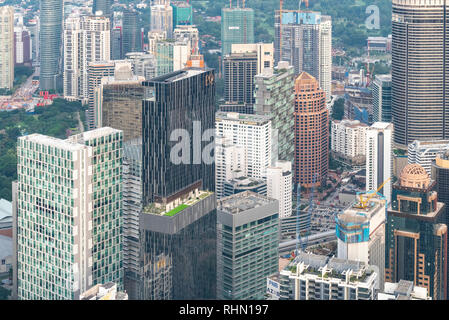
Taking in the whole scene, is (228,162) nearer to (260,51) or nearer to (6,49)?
(260,51)

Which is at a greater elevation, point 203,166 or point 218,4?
point 218,4

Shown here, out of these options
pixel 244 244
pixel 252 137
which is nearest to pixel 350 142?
pixel 252 137

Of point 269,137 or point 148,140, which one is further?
point 269,137

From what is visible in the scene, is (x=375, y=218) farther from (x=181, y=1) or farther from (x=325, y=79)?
(x=181, y=1)

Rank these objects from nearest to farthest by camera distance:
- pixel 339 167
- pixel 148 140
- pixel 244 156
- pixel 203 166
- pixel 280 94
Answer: pixel 148 140 < pixel 203 166 < pixel 244 156 < pixel 280 94 < pixel 339 167

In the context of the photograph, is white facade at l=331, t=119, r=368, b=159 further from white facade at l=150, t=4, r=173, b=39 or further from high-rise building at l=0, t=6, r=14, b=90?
white facade at l=150, t=4, r=173, b=39

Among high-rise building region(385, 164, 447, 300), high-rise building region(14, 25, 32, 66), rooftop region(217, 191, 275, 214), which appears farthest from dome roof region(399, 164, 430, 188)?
high-rise building region(14, 25, 32, 66)
